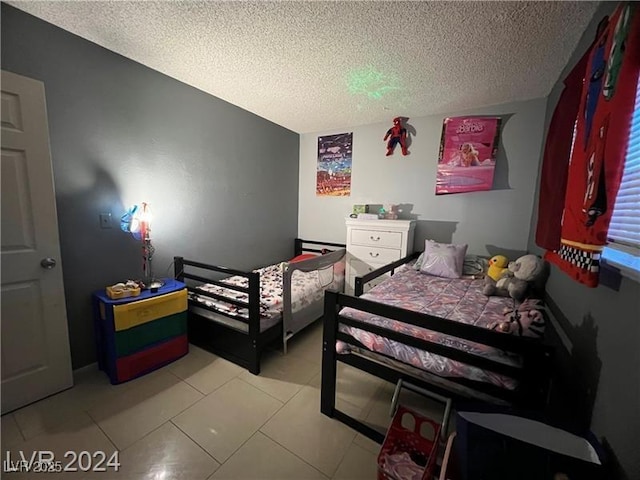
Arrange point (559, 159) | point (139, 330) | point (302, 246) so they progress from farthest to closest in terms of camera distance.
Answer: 1. point (302, 246)
2. point (139, 330)
3. point (559, 159)

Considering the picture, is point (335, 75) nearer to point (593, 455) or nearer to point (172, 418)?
point (593, 455)

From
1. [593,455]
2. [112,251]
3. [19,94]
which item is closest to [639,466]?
[593,455]

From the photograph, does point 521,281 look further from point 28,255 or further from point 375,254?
point 28,255

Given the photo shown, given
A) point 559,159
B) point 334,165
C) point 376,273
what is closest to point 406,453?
point 376,273

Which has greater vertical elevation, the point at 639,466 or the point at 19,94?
the point at 19,94

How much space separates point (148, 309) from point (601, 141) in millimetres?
2624

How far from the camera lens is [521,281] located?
1860 millimetres

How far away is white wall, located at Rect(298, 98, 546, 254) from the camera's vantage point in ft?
8.06

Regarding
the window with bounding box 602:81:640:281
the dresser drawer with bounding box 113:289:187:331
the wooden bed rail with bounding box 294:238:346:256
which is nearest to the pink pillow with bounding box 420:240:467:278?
the window with bounding box 602:81:640:281

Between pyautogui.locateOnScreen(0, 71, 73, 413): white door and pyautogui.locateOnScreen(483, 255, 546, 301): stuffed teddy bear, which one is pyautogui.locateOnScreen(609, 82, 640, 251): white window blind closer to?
pyautogui.locateOnScreen(483, 255, 546, 301): stuffed teddy bear

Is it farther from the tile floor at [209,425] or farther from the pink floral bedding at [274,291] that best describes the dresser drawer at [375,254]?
the tile floor at [209,425]

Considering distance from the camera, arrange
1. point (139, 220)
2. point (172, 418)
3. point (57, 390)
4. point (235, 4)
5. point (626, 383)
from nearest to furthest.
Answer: point (626, 383) < point (235, 4) < point (172, 418) < point (57, 390) < point (139, 220)

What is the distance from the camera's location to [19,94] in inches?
55.7

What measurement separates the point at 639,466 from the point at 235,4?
96.5 inches
